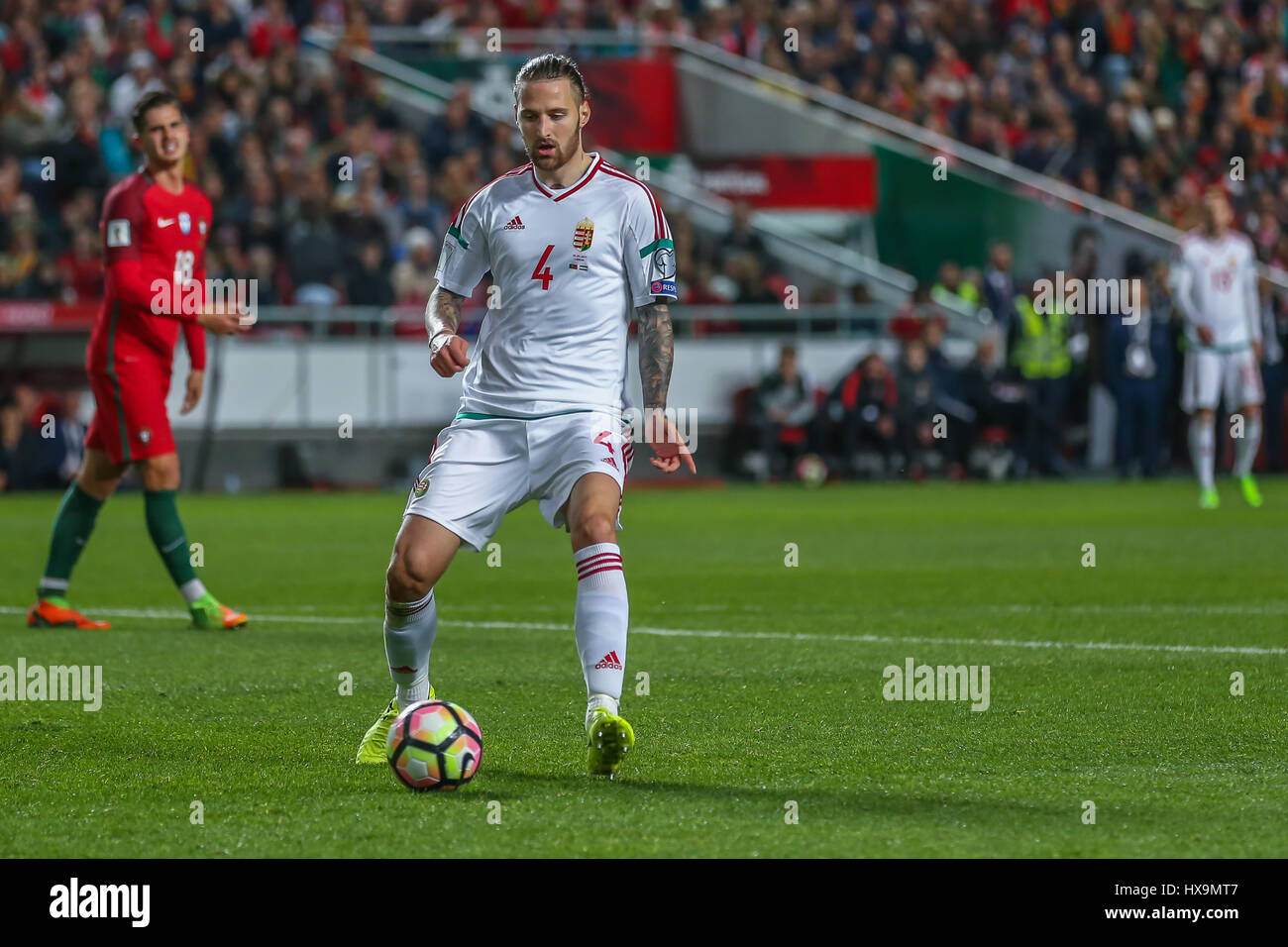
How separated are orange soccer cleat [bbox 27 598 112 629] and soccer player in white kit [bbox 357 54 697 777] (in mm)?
4100

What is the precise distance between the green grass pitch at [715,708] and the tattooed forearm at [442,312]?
1292 millimetres

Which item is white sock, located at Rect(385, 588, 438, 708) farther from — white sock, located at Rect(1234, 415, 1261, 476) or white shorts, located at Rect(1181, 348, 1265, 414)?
white sock, located at Rect(1234, 415, 1261, 476)

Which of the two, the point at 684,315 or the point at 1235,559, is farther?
the point at 684,315

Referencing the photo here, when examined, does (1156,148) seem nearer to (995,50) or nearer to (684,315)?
(995,50)

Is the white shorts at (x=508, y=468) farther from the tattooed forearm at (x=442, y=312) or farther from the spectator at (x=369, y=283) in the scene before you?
the spectator at (x=369, y=283)

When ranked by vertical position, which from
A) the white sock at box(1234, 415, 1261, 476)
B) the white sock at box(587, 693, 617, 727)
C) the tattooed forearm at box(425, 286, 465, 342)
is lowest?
the white sock at box(587, 693, 617, 727)

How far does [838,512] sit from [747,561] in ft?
15.4

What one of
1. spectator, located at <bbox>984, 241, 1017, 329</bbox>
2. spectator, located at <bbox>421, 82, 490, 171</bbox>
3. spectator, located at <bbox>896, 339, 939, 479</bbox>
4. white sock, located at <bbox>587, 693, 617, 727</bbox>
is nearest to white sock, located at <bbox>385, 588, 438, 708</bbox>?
white sock, located at <bbox>587, 693, 617, 727</bbox>

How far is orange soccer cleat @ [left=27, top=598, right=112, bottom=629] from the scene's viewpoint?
31.9ft

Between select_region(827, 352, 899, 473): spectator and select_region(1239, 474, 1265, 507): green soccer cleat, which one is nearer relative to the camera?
select_region(1239, 474, 1265, 507): green soccer cleat

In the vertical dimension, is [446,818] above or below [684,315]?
below

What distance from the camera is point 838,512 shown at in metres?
17.5
